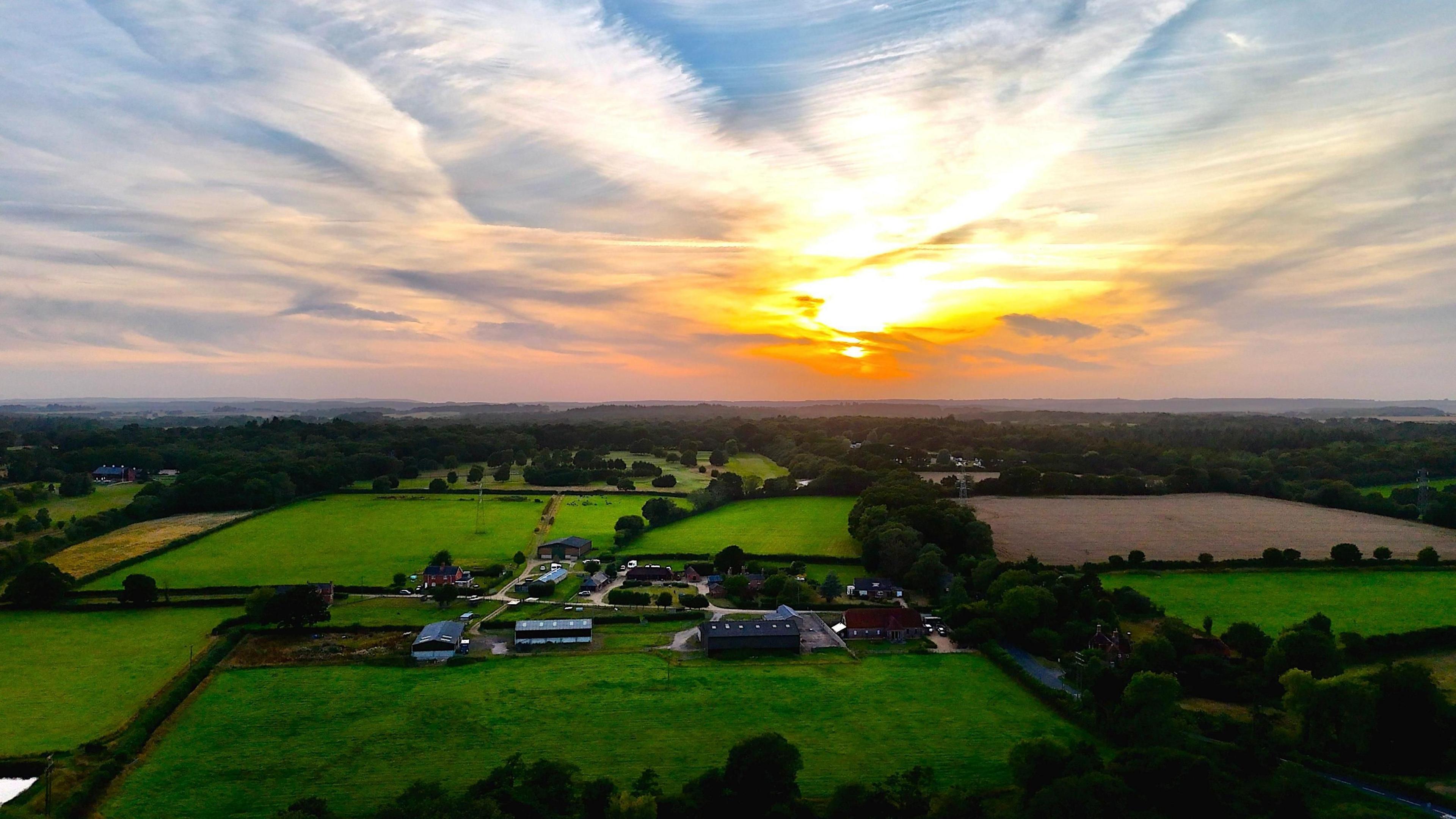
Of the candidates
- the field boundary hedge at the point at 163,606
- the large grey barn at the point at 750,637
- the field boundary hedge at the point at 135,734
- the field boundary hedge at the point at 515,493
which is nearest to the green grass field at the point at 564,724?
the field boundary hedge at the point at 135,734

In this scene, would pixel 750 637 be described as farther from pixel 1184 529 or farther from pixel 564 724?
pixel 1184 529

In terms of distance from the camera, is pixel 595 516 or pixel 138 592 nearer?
pixel 138 592

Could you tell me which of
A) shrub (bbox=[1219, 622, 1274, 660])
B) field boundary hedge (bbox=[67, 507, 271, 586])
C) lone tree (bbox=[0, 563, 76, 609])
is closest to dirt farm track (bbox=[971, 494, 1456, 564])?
shrub (bbox=[1219, 622, 1274, 660])

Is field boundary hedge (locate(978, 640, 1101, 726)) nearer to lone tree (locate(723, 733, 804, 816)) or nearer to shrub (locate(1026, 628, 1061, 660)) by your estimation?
shrub (locate(1026, 628, 1061, 660))

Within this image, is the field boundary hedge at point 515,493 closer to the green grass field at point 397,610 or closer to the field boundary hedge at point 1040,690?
the green grass field at point 397,610

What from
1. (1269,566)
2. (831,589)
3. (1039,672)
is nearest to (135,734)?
(831,589)

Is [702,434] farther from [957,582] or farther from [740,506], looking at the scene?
[957,582]

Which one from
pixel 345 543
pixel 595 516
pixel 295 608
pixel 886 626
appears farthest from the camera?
pixel 595 516
